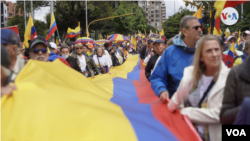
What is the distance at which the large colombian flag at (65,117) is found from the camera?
2.69m

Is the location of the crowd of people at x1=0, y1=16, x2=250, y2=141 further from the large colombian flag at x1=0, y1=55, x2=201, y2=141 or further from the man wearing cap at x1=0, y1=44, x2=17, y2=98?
the large colombian flag at x1=0, y1=55, x2=201, y2=141

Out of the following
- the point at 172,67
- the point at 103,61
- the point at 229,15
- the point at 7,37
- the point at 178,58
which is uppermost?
the point at 229,15

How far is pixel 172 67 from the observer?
4520 millimetres

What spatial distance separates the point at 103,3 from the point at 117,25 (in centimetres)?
1072

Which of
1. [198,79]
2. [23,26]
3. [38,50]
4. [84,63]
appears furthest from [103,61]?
[23,26]

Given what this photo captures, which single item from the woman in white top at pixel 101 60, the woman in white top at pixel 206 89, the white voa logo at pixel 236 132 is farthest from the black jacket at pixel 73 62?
the white voa logo at pixel 236 132

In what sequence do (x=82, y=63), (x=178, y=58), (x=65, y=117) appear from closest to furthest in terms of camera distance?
(x=65, y=117), (x=178, y=58), (x=82, y=63)

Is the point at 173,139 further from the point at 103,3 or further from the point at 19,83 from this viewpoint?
the point at 103,3

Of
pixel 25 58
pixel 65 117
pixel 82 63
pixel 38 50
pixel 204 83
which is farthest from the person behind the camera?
pixel 82 63

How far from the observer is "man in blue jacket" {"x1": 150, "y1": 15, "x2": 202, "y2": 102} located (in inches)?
176

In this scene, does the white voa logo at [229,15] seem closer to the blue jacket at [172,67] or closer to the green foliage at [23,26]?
the blue jacket at [172,67]

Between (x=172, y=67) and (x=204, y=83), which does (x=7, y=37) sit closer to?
(x=172, y=67)

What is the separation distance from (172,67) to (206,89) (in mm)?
1280

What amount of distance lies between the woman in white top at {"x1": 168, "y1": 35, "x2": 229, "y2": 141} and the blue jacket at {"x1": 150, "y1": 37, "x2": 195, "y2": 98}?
0.99 meters
